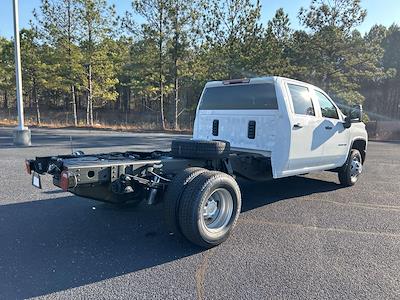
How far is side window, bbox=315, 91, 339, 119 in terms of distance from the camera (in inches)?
250

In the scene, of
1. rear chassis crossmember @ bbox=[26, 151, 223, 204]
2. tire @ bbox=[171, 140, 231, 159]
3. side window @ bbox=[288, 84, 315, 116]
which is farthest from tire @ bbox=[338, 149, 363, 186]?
rear chassis crossmember @ bbox=[26, 151, 223, 204]

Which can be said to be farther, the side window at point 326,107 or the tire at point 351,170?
the tire at point 351,170

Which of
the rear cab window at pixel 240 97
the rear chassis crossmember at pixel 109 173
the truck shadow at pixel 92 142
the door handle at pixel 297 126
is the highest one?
the rear cab window at pixel 240 97

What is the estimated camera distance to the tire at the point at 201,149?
4516 mm

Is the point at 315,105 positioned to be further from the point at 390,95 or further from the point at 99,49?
the point at 390,95

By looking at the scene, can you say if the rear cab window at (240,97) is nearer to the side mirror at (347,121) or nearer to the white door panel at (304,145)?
the white door panel at (304,145)

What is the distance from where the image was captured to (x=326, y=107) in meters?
6.49

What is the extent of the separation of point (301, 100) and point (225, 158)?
1941 millimetres

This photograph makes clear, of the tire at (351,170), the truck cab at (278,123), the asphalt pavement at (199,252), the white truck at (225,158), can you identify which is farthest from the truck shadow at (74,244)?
the tire at (351,170)

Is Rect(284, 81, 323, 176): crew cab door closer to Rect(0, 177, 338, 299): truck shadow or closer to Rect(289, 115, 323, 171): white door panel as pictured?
Rect(289, 115, 323, 171): white door panel

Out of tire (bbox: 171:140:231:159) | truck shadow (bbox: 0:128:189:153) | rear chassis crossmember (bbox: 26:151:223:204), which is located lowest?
truck shadow (bbox: 0:128:189:153)

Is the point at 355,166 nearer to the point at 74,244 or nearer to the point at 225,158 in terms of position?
the point at 225,158

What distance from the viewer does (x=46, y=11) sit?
2641cm

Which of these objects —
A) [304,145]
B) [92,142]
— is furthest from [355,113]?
[92,142]
